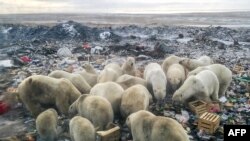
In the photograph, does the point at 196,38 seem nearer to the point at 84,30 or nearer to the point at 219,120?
the point at 84,30

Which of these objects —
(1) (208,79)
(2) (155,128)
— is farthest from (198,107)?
(2) (155,128)

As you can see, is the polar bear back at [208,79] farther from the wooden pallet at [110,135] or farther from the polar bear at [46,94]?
the polar bear at [46,94]

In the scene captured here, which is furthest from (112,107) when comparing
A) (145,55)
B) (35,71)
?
(145,55)

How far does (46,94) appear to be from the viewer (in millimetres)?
5387

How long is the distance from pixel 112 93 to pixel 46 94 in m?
1.07

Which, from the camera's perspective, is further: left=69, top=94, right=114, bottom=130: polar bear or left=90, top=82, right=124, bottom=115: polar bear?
left=90, top=82, right=124, bottom=115: polar bear

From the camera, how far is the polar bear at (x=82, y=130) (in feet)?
13.9

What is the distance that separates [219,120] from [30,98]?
9.78 ft

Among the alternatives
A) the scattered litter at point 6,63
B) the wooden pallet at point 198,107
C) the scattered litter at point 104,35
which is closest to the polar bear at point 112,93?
the wooden pallet at point 198,107

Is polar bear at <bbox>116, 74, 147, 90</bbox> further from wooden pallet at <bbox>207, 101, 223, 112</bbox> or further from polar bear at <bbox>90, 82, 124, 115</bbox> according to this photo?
wooden pallet at <bbox>207, 101, 223, 112</bbox>

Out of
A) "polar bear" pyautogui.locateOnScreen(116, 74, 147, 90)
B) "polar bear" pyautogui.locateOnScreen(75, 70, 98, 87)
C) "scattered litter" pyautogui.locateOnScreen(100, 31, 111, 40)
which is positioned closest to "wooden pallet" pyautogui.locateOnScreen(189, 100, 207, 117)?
"polar bear" pyautogui.locateOnScreen(116, 74, 147, 90)

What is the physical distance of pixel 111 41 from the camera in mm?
13289

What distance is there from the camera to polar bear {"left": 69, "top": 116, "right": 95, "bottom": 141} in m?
4.24

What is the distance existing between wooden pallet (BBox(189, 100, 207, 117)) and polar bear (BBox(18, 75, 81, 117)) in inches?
74.1
